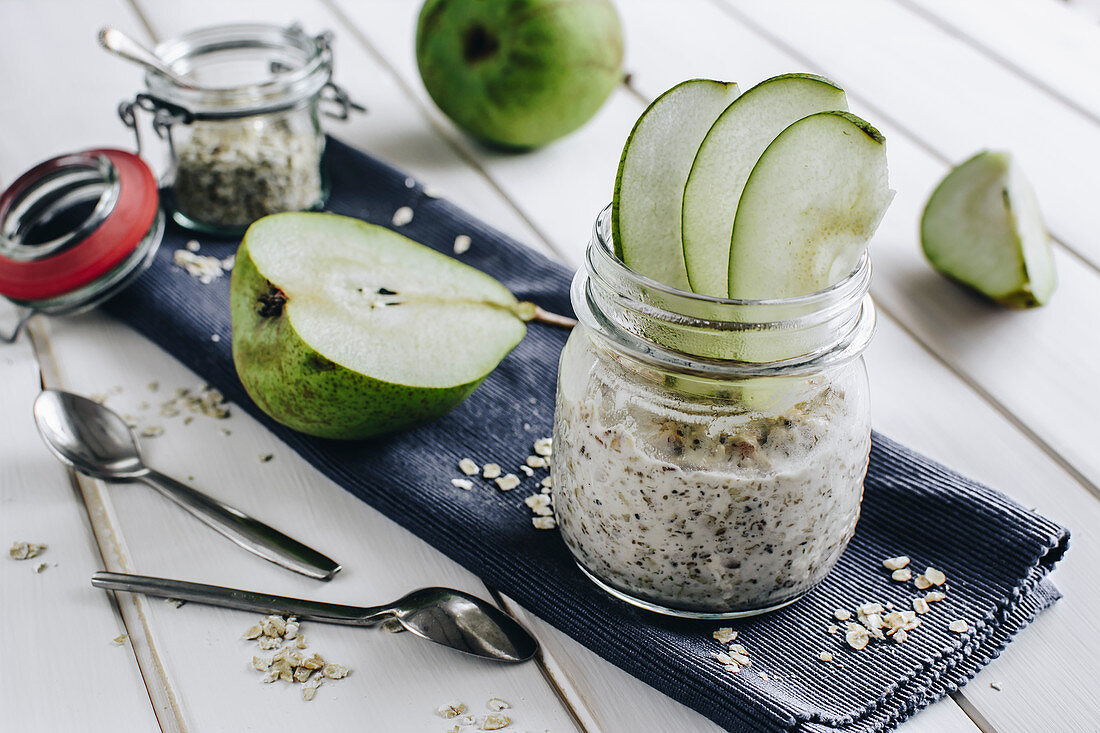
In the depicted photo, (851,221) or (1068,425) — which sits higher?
(851,221)

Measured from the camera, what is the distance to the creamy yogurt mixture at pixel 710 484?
567 millimetres

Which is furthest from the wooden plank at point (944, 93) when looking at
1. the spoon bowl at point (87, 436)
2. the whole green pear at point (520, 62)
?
the spoon bowl at point (87, 436)

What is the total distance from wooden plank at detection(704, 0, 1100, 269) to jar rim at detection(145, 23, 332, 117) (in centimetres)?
66

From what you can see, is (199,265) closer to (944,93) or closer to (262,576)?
(262,576)

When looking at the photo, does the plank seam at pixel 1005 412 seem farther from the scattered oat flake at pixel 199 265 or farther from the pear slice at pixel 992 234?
the scattered oat flake at pixel 199 265

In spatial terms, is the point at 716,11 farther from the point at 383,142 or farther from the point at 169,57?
the point at 169,57

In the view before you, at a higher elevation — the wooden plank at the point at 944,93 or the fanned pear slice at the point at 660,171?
the fanned pear slice at the point at 660,171

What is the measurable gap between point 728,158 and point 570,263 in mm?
483

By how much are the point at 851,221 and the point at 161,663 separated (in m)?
0.48

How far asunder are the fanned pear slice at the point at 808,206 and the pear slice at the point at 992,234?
1.54ft

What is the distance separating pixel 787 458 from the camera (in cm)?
57

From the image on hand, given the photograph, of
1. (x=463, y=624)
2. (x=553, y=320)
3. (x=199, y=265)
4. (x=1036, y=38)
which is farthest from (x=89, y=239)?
(x=1036, y=38)

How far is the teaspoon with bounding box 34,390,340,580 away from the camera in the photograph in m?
0.70

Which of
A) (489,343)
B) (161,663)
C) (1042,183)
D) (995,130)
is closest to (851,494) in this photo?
(489,343)
